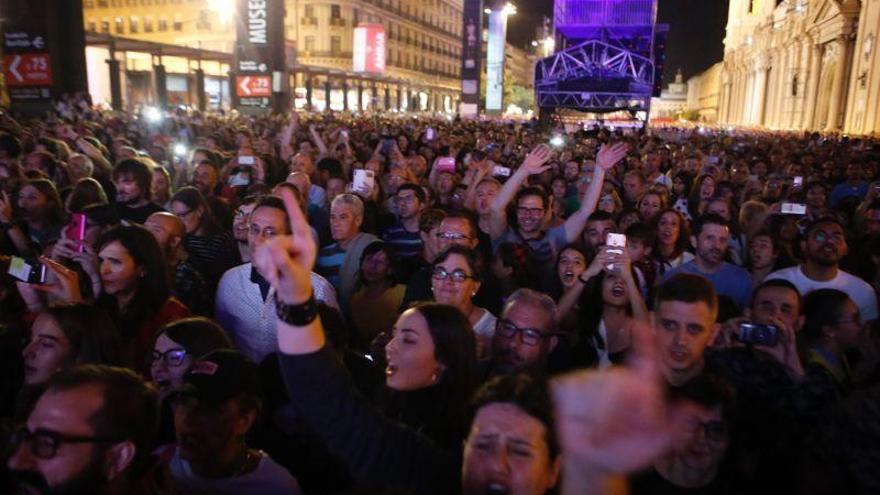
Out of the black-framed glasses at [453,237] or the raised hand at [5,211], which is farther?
the raised hand at [5,211]

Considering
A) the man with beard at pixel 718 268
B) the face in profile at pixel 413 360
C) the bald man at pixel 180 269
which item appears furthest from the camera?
the man with beard at pixel 718 268

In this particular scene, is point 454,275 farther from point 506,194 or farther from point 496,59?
point 496,59

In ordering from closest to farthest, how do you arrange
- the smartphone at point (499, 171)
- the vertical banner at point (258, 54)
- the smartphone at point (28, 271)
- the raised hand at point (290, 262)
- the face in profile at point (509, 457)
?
1. the face in profile at point (509, 457)
2. the raised hand at point (290, 262)
3. the smartphone at point (28, 271)
4. the smartphone at point (499, 171)
5. the vertical banner at point (258, 54)

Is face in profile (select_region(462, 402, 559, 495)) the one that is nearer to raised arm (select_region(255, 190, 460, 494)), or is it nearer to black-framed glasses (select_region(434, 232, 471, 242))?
raised arm (select_region(255, 190, 460, 494))

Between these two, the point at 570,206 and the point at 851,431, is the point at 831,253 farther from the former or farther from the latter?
the point at 570,206

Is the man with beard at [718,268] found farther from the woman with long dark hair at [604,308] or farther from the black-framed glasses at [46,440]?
the black-framed glasses at [46,440]

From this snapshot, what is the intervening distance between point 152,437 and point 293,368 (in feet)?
1.91

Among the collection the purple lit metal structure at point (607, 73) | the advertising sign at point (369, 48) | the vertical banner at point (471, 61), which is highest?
the advertising sign at point (369, 48)

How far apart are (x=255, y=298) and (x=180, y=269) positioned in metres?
0.76

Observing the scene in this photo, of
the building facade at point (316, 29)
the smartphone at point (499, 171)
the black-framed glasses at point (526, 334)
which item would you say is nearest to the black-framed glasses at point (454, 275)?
the black-framed glasses at point (526, 334)

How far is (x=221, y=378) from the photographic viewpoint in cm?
279

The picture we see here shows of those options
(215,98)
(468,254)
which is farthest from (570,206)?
(215,98)

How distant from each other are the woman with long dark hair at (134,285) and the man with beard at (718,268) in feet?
11.7

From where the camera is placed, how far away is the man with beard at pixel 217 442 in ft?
8.53
